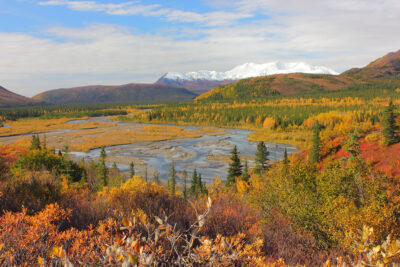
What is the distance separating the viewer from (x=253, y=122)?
145875mm

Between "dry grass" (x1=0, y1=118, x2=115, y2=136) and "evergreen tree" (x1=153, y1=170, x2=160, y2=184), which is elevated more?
"dry grass" (x1=0, y1=118, x2=115, y2=136)

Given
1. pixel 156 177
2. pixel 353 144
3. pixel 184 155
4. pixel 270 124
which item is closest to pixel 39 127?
pixel 184 155

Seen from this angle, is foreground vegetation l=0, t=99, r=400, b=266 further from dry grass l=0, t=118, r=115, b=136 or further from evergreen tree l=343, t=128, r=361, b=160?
dry grass l=0, t=118, r=115, b=136

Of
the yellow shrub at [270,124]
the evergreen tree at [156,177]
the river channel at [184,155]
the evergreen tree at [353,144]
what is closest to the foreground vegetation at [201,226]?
the evergreen tree at [353,144]

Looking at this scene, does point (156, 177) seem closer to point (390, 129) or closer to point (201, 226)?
point (201, 226)

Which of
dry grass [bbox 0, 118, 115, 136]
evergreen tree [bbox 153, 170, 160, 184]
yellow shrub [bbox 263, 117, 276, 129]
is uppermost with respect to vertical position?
dry grass [bbox 0, 118, 115, 136]

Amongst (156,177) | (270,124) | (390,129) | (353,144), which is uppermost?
(390,129)

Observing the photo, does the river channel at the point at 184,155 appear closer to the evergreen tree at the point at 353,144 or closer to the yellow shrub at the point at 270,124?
the evergreen tree at the point at 353,144

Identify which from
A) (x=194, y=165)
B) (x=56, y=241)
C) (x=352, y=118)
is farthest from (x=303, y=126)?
(x=56, y=241)

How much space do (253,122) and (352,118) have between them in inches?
1872

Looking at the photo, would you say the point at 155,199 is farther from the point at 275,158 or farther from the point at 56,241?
the point at 275,158

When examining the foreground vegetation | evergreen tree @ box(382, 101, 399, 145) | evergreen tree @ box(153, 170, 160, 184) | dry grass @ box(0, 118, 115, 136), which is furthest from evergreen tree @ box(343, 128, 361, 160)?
dry grass @ box(0, 118, 115, 136)

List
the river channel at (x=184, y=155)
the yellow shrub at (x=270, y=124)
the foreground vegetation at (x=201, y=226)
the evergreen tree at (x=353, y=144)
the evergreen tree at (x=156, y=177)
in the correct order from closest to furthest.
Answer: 1. the foreground vegetation at (x=201, y=226)
2. the evergreen tree at (x=353, y=144)
3. the evergreen tree at (x=156, y=177)
4. the river channel at (x=184, y=155)
5. the yellow shrub at (x=270, y=124)

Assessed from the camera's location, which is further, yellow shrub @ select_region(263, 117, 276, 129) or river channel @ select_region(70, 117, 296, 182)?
yellow shrub @ select_region(263, 117, 276, 129)
